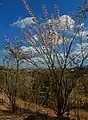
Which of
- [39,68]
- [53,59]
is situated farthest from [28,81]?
[53,59]

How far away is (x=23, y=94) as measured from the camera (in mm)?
14227

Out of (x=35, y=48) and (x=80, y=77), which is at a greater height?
(x=35, y=48)

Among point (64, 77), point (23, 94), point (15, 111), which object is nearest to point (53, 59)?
point (64, 77)

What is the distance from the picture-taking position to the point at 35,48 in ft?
37.0

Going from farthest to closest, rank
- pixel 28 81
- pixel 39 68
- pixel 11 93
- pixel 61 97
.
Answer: pixel 28 81 → pixel 11 93 → pixel 39 68 → pixel 61 97

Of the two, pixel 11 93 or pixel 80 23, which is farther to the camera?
pixel 11 93

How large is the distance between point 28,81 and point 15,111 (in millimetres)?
2435

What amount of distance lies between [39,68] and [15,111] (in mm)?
1779

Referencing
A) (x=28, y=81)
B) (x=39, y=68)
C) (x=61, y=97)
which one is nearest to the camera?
(x=61, y=97)

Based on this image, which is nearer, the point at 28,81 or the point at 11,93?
the point at 11,93

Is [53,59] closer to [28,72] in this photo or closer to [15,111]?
[15,111]

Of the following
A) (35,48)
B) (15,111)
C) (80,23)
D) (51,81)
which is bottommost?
(15,111)

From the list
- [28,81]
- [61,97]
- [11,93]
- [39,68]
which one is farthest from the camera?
[28,81]

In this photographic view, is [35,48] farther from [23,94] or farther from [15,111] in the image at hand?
[23,94]
